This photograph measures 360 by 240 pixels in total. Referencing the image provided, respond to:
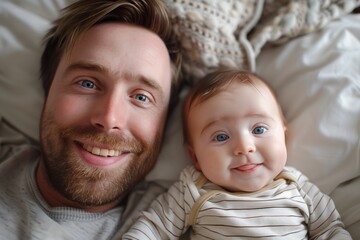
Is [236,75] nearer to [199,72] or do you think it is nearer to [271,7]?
[199,72]

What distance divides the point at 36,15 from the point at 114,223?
31.8 inches

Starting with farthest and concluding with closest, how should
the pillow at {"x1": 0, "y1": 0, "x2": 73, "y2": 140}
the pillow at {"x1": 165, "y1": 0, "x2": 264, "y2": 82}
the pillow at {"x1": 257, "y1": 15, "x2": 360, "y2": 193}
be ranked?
the pillow at {"x1": 0, "y1": 0, "x2": 73, "y2": 140} → the pillow at {"x1": 165, "y1": 0, "x2": 264, "y2": 82} → the pillow at {"x1": 257, "y1": 15, "x2": 360, "y2": 193}

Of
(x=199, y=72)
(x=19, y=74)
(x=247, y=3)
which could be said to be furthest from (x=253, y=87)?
(x=19, y=74)

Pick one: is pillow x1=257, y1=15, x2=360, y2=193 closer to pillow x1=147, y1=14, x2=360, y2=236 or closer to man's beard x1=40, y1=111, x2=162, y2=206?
pillow x1=147, y1=14, x2=360, y2=236

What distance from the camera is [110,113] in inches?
39.4

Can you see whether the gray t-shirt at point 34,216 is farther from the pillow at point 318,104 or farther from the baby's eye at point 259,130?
the baby's eye at point 259,130

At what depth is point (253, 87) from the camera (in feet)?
3.50

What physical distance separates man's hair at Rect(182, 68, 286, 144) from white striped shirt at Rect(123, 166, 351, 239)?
0.18 metres

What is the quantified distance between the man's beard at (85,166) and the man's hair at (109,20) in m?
0.23

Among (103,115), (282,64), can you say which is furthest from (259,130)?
(103,115)

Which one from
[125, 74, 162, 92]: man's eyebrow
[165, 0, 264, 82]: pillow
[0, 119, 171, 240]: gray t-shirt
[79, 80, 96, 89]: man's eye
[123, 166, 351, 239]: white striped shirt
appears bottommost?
[0, 119, 171, 240]: gray t-shirt

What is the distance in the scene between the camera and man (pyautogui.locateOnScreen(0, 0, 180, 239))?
3.42 ft

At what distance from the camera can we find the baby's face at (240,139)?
988 millimetres

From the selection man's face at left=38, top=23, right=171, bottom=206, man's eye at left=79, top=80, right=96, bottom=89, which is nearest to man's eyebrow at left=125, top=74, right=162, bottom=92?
man's face at left=38, top=23, right=171, bottom=206
